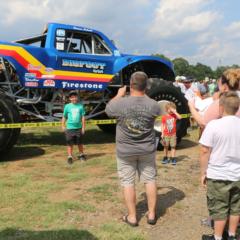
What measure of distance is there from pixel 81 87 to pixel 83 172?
2426 millimetres

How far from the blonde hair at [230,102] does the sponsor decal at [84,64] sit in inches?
207

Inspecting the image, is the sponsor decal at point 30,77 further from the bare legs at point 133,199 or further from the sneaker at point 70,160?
the bare legs at point 133,199

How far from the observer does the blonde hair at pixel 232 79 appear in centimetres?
443

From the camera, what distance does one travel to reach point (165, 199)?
5.87 metres

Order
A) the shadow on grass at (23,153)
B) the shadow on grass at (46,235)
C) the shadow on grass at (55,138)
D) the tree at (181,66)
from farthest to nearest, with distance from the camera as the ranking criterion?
1. the tree at (181,66)
2. the shadow on grass at (55,138)
3. the shadow on grass at (23,153)
4. the shadow on grass at (46,235)

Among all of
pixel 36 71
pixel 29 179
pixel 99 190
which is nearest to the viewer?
pixel 99 190

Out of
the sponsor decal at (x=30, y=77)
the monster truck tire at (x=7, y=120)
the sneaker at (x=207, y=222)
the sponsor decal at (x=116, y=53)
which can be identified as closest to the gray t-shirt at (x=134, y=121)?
the sneaker at (x=207, y=222)

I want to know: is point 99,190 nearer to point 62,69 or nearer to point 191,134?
point 62,69

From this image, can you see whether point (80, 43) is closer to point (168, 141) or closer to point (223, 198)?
point (168, 141)

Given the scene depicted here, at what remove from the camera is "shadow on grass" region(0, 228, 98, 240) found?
4.54 meters

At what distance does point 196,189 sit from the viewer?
632 centimetres

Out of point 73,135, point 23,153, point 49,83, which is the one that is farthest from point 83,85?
point 23,153

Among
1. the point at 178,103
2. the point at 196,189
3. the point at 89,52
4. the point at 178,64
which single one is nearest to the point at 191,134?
the point at 178,103

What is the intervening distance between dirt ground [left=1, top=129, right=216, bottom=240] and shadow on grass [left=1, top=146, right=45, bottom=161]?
92mm
